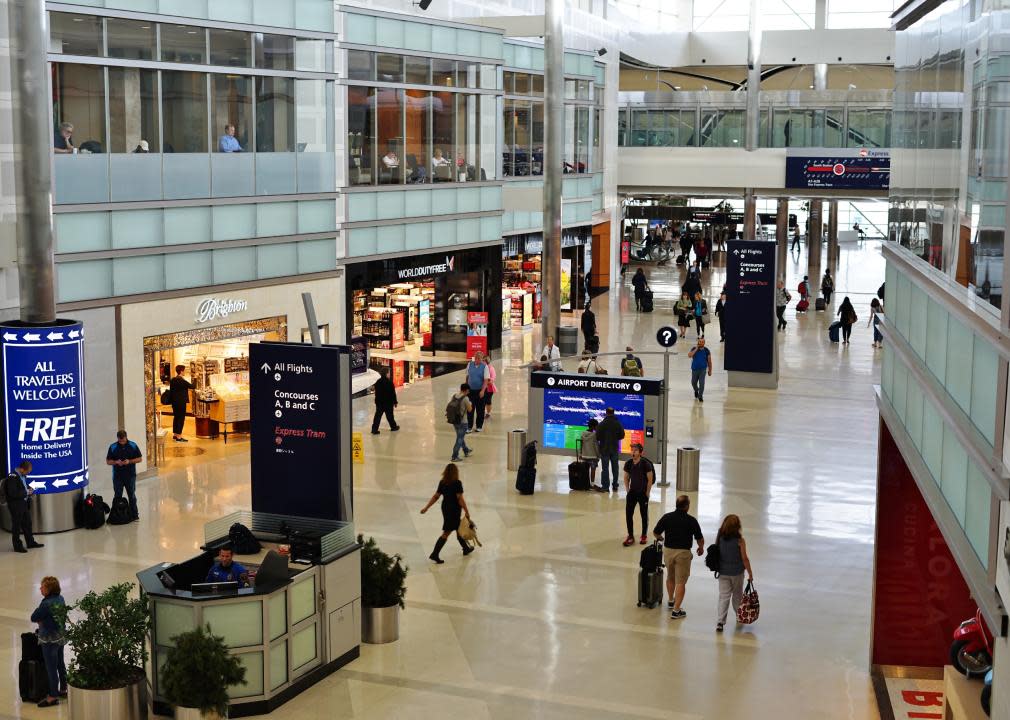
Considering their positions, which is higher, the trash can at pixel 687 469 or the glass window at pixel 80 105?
the glass window at pixel 80 105

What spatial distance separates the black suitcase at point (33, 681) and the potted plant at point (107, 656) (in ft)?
2.63

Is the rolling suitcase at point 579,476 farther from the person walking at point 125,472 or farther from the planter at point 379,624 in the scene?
the planter at point 379,624

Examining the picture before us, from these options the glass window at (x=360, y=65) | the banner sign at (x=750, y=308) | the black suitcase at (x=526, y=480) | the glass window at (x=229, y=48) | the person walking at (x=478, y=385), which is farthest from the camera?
the banner sign at (x=750, y=308)

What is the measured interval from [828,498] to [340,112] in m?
14.1

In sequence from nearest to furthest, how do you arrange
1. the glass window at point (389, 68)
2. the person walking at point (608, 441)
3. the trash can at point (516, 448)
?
1. the person walking at point (608, 441)
2. the trash can at point (516, 448)
3. the glass window at point (389, 68)

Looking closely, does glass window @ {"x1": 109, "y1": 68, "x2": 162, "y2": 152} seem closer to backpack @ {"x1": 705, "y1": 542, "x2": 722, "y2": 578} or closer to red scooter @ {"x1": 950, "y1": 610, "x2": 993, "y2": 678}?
backpack @ {"x1": 705, "y1": 542, "x2": 722, "y2": 578}

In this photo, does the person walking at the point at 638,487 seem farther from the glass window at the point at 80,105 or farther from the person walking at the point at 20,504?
the glass window at the point at 80,105

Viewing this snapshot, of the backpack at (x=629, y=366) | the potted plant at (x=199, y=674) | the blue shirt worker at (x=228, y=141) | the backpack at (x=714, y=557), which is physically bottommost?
the potted plant at (x=199, y=674)

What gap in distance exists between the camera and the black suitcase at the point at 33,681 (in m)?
12.1

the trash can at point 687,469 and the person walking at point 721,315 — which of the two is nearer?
the trash can at point 687,469

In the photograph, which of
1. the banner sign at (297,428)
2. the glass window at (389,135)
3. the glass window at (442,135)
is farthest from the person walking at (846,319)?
the banner sign at (297,428)

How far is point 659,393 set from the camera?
20.6 meters

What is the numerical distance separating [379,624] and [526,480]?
6820 millimetres

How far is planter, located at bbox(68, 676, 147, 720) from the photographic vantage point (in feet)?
37.0
